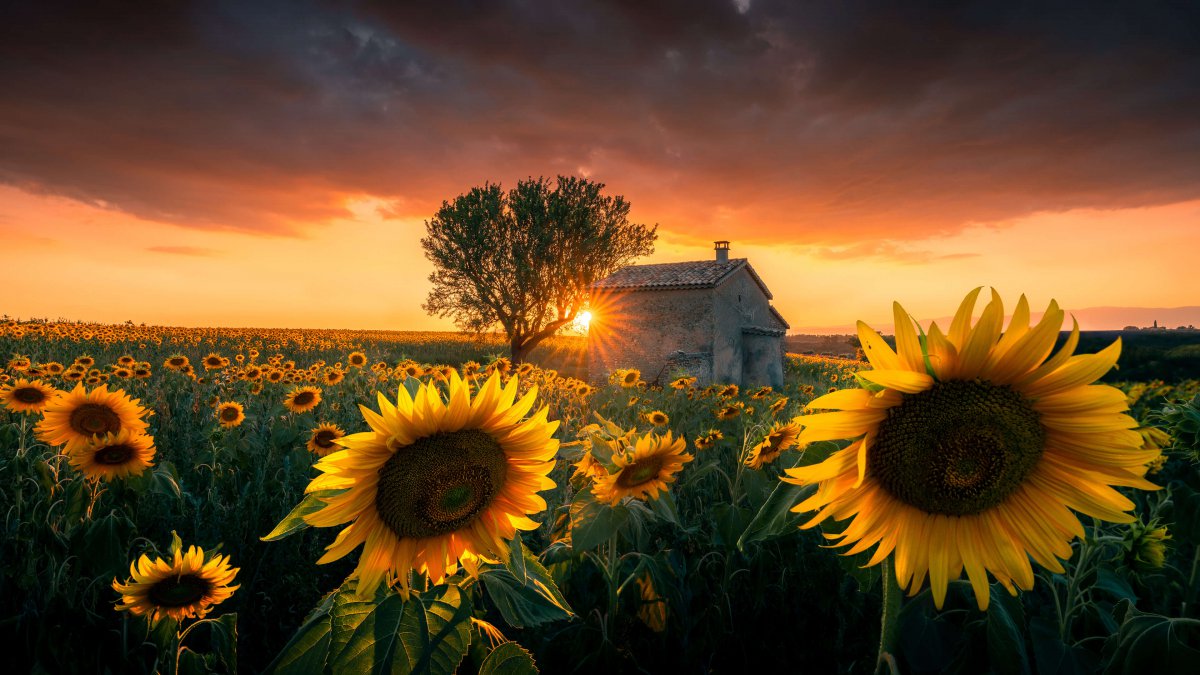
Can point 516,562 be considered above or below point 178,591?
above

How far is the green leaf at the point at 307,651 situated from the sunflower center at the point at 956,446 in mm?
1379

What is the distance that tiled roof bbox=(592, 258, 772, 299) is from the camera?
935 inches

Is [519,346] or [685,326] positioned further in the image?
[519,346]

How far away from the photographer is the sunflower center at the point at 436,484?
1.51 m

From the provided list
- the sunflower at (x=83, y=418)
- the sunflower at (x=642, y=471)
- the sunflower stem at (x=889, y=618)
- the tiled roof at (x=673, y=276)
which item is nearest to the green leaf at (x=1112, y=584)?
the sunflower stem at (x=889, y=618)

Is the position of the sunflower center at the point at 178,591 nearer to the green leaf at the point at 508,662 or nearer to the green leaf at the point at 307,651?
the green leaf at the point at 307,651

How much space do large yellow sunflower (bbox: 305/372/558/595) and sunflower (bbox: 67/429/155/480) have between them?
8.75 feet

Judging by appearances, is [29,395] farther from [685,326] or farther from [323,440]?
[685,326]

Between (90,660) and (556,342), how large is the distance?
145ft

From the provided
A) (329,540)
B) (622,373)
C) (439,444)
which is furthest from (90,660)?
(622,373)

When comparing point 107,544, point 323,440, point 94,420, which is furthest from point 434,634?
point 323,440

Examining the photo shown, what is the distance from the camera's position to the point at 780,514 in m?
1.38

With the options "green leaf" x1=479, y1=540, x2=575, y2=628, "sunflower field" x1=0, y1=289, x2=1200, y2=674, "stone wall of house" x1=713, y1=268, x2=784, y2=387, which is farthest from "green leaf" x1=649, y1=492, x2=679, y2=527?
"stone wall of house" x1=713, y1=268, x2=784, y2=387

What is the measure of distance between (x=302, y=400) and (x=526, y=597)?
6418mm
